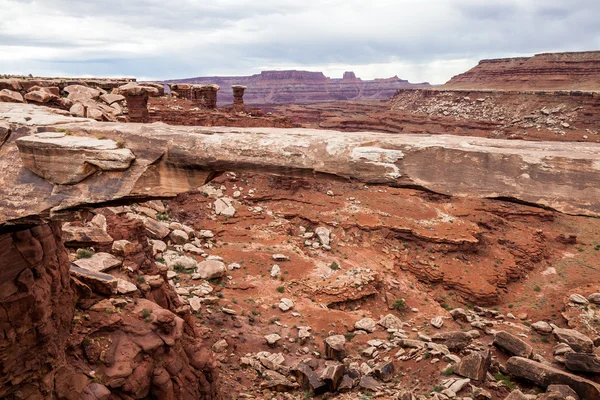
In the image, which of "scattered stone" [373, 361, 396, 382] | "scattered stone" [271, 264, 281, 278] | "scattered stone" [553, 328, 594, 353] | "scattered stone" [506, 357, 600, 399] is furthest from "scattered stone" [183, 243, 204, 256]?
"scattered stone" [553, 328, 594, 353]

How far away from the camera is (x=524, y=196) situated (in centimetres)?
296

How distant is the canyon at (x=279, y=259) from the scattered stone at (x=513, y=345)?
0.04 meters

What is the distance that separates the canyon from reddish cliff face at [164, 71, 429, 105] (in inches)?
3837

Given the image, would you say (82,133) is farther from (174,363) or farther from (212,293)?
(212,293)

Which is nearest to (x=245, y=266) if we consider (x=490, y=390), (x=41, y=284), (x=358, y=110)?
(x=490, y=390)

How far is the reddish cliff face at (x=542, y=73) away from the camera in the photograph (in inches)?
2186

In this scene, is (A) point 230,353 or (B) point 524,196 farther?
(A) point 230,353

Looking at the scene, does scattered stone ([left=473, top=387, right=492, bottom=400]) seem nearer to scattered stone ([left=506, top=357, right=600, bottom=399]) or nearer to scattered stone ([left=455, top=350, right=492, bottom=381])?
scattered stone ([left=455, top=350, right=492, bottom=381])

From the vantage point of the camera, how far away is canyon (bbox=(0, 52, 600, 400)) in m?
3.44

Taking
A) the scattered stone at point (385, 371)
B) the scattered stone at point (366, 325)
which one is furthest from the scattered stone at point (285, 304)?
the scattered stone at point (385, 371)

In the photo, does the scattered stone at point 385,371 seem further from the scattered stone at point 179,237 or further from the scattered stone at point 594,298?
the scattered stone at point 594,298

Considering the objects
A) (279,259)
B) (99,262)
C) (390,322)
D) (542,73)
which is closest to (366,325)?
(390,322)

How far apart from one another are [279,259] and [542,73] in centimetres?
6092

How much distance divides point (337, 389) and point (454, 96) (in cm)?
6133
